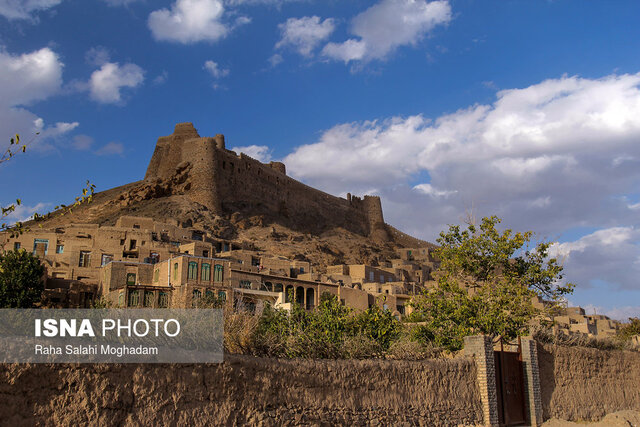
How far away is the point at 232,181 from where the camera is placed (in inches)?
2643

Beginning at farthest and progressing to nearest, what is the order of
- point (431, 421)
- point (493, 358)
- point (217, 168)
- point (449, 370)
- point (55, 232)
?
point (217, 168) → point (55, 232) → point (493, 358) → point (449, 370) → point (431, 421)

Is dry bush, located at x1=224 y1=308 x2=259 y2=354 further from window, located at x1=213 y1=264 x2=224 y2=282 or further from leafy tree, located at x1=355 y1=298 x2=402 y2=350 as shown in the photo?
window, located at x1=213 y1=264 x2=224 y2=282

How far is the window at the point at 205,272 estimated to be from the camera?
29672mm

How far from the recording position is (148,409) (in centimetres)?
609

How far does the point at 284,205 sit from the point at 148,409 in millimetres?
67345

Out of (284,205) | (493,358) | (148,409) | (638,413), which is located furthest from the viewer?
(284,205)

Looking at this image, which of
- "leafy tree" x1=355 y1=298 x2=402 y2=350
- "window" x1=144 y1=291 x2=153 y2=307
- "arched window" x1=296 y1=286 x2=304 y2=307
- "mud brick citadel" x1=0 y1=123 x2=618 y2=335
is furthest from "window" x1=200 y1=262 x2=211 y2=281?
"leafy tree" x1=355 y1=298 x2=402 y2=350

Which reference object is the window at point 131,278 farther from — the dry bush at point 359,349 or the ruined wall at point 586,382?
the dry bush at point 359,349

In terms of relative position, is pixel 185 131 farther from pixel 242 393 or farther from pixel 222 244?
pixel 242 393

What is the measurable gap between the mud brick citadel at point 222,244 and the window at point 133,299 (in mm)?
89

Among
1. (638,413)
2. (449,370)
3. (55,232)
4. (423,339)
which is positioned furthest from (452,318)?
(55,232)

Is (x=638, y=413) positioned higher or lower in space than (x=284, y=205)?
lower

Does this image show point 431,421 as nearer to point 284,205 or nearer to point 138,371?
point 138,371

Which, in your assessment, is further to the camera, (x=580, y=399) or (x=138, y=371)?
(x=580, y=399)
